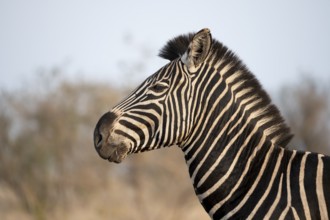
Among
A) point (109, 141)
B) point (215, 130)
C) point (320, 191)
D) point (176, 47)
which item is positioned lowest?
point (320, 191)

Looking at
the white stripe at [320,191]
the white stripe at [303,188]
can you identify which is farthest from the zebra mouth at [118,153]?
the white stripe at [320,191]

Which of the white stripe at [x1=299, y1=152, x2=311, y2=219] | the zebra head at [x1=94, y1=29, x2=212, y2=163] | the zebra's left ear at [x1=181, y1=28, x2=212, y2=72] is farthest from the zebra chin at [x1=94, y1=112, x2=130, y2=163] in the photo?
the white stripe at [x1=299, y1=152, x2=311, y2=219]

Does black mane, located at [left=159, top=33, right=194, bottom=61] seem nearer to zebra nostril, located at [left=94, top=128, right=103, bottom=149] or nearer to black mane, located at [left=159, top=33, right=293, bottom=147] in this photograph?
black mane, located at [left=159, top=33, right=293, bottom=147]

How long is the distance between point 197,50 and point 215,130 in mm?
794

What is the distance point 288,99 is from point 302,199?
1860 inches

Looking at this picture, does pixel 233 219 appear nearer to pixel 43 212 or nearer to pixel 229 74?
pixel 229 74

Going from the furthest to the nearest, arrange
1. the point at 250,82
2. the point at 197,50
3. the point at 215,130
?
the point at 250,82 < the point at 197,50 < the point at 215,130

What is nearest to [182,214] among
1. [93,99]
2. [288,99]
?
[93,99]

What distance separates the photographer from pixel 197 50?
19.0ft

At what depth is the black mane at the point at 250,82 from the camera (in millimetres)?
5758

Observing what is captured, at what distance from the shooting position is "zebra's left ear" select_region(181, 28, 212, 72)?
568 centimetres

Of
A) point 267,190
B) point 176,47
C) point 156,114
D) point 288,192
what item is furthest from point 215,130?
point 176,47

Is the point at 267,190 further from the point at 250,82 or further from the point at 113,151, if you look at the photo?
the point at 113,151

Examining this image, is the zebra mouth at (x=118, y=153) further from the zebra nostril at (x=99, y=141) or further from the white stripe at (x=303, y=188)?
the white stripe at (x=303, y=188)
